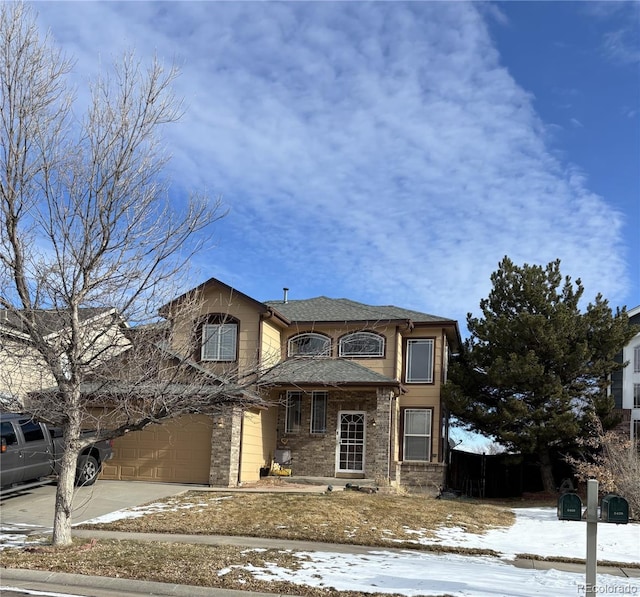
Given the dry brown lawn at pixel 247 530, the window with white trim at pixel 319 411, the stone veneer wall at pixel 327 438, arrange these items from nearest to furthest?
1. the dry brown lawn at pixel 247 530
2. the stone veneer wall at pixel 327 438
3. the window with white trim at pixel 319 411

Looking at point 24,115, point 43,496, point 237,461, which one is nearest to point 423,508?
point 237,461

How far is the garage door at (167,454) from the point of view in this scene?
1795cm

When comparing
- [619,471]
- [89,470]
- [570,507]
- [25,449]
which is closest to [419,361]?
[619,471]

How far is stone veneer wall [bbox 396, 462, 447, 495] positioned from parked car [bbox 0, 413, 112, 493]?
35.9 ft

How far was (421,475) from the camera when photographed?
22.3m

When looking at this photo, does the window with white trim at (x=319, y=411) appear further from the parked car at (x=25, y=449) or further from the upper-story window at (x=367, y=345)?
the parked car at (x=25, y=449)

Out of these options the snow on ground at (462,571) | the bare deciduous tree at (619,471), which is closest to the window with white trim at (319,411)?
the bare deciduous tree at (619,471)

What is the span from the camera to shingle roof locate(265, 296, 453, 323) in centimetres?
2288

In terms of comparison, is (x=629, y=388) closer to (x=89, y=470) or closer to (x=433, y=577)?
(x=89, y=470)

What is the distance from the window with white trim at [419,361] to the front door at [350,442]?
8.99 feet

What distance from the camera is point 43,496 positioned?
585 inches

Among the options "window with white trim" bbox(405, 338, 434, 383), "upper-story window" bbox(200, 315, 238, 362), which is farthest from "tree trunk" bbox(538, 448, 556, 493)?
"upper-story window" bbox(200, 315, 238, 362)

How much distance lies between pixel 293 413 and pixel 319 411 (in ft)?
3.02

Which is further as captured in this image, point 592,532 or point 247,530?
point 247,530
